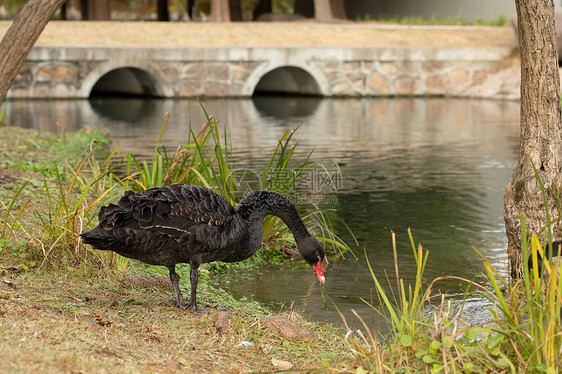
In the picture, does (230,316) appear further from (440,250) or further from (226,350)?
(440,250)

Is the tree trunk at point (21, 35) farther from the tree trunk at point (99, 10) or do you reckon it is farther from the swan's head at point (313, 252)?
the tree trunk at point (99, 10)

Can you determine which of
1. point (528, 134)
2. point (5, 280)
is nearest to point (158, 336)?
point (5, 280)

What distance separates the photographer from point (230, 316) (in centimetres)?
465

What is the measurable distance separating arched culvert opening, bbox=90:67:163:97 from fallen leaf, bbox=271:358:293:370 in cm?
1950

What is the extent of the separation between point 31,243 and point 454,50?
20.3 metres

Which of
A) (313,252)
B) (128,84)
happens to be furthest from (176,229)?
(128,84)

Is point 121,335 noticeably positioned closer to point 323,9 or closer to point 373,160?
point 373,160

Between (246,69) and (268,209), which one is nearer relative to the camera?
(268,209)

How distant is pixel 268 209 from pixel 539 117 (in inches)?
82.3

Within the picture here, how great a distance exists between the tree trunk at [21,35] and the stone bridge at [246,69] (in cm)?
1287

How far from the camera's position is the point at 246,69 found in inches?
885

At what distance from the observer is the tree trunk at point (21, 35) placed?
7.53 metres

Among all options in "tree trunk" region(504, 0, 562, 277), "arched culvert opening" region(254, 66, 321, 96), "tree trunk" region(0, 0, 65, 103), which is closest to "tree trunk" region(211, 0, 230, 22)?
"arched culvert opening" region(254, 66, 321, 96)

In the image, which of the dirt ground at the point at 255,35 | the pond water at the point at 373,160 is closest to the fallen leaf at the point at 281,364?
the pond water at the point at 373,160
